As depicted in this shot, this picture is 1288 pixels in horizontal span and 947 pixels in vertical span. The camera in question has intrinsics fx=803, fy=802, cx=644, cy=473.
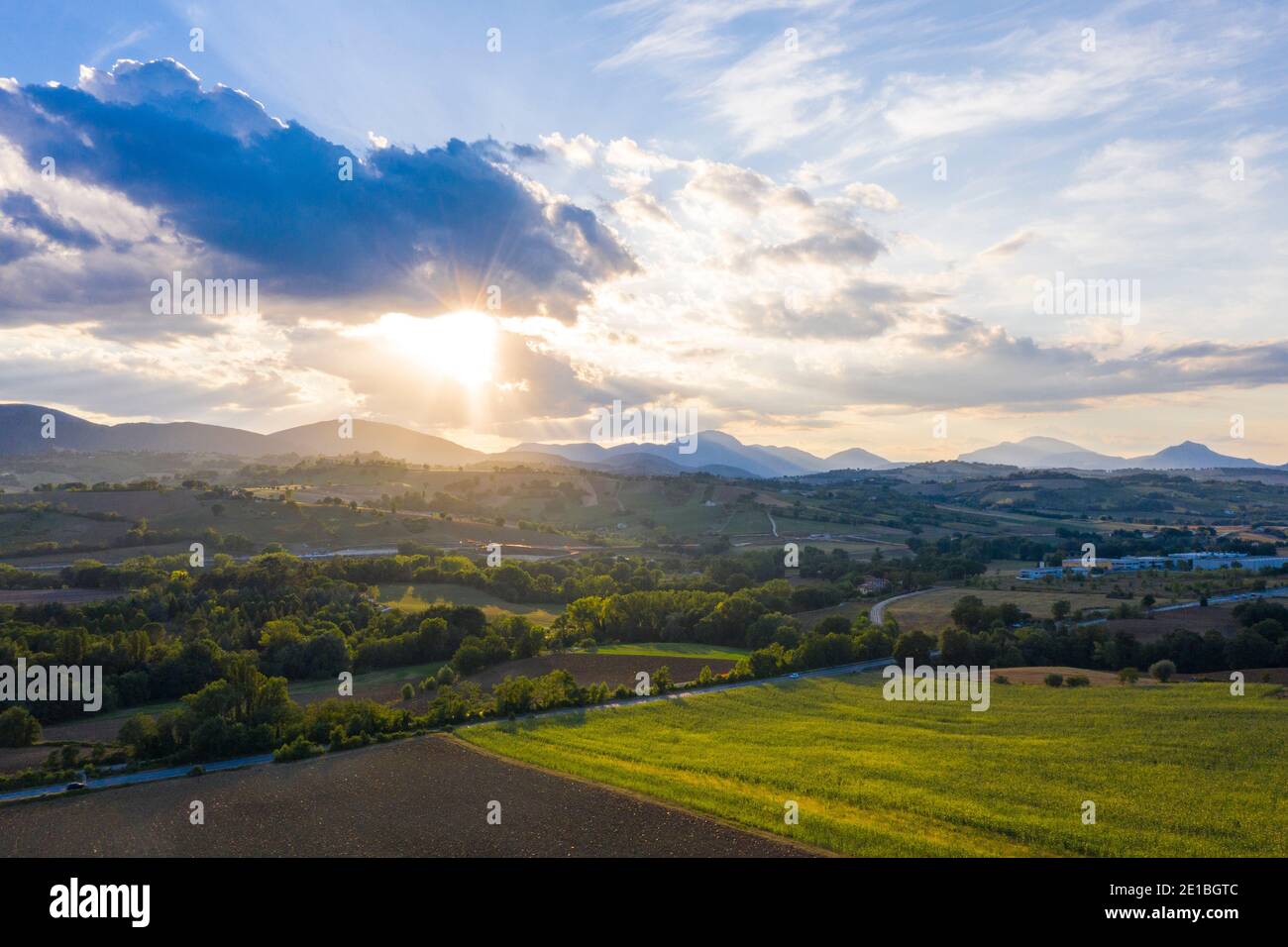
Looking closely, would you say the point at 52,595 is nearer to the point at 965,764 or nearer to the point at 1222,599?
the point at 965,764

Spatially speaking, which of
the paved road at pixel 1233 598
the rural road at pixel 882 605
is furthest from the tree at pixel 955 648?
the paved road at pixel 1233 598

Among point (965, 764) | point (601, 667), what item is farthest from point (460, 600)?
point (965, 764)

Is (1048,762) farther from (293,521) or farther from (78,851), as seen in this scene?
(293,521)

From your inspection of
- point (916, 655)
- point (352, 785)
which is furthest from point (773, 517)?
point (352, 785)

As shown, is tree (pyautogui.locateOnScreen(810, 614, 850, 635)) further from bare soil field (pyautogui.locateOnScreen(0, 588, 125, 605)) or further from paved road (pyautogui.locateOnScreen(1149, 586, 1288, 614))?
bare soil field (pyautogui.locateOnScreen(0, 588, 125, 605))

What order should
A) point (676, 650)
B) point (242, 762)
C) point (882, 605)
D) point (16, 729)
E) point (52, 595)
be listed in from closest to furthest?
point (242, 762)
point (16, 729)
point (676, 650)
point (52, 595)
point (882, 605)

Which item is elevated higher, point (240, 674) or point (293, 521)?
point (293, 521)
